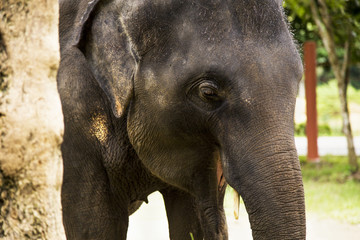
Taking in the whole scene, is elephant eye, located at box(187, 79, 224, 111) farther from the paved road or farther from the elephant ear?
the paved road

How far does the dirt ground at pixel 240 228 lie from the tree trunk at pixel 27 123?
4.67 meters

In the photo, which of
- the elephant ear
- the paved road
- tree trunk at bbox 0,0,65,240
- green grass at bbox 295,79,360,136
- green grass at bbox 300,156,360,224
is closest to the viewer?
tree trunk at bbox 0,0,65,240

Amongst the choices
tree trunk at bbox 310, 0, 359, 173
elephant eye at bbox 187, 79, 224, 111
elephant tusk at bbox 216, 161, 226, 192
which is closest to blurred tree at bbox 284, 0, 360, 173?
tree trunk at bbox 310, 0, 359, 173

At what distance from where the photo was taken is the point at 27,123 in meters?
2.28

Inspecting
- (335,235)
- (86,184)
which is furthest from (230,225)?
(86,184)

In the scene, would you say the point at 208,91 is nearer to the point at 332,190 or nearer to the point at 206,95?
the point at 206,95

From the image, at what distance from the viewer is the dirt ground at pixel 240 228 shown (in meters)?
6.76

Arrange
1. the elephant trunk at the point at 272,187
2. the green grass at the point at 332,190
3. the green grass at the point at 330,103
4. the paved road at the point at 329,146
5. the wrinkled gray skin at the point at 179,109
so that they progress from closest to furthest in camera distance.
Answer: the elephant trunk at the point at 272,187
the wrinkled gray skin at the point at 179,109
the green grass at the point at 332,190
the paved road at the point at 329,146
the green grass at the point at 330,103

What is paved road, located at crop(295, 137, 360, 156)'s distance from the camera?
1274 cm

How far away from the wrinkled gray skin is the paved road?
29.4ft

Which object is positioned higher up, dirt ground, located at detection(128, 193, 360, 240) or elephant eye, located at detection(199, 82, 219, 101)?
dirt ground, located at detection(128, 193, 360, 240)

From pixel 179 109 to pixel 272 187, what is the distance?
0.64 metres

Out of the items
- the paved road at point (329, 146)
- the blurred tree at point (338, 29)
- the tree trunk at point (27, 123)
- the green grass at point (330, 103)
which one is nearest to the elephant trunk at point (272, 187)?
the tree trunk at point (27, 123)

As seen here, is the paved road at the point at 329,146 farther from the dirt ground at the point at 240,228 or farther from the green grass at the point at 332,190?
the dirt ground at the point at 240,228
